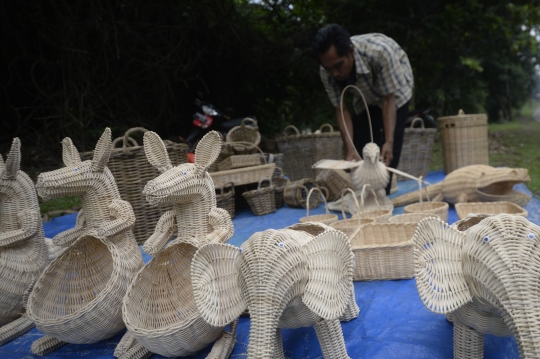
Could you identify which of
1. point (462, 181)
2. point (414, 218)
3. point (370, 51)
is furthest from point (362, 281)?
point (370, 51)

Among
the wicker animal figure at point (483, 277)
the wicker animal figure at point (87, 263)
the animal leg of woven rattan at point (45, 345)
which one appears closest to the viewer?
the wicker animal figure at point (483, 277)

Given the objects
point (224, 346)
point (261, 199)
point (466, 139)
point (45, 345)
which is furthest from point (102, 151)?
point (466, 139)

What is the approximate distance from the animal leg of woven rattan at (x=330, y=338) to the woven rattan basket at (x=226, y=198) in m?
2.24

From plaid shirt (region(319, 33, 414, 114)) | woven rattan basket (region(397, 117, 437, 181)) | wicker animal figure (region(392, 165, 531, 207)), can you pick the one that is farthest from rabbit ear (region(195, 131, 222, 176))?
woven rattan basket (region(397, 117, 437, 181))

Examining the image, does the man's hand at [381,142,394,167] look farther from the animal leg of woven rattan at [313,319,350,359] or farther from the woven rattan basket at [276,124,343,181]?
the animal leg of woven rattan at [313,319,350,359]

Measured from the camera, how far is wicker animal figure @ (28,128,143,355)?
64.4 inches

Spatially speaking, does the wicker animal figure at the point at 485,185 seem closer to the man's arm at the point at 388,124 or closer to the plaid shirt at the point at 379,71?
the man's arm at the point at 388,124

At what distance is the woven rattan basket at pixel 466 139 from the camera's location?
474 cm

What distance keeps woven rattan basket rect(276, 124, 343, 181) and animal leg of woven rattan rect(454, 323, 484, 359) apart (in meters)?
3.51

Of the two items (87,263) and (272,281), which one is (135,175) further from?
(272,281)

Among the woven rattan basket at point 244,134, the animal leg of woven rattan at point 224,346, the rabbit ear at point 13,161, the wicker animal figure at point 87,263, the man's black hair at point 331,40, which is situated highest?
the man's black hair at point 331,40

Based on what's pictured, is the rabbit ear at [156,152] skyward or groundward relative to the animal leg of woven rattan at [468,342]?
skyward

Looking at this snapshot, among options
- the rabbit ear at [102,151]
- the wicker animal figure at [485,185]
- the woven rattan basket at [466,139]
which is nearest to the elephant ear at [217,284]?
the rabbit ear at [102,151]

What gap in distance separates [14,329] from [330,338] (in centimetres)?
142
